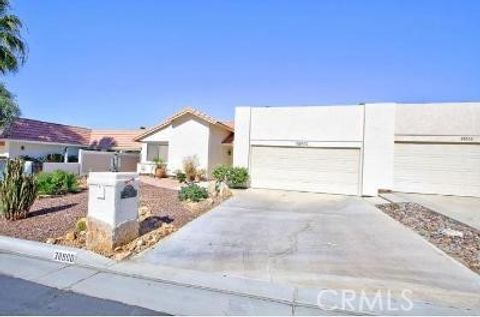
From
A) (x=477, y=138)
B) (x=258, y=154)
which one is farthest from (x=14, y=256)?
(x=477, y=138)

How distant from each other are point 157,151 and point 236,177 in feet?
26.7

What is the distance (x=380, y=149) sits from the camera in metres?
18.2

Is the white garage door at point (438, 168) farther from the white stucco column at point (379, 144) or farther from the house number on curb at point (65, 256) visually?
the house number on curb at point (65, 256)

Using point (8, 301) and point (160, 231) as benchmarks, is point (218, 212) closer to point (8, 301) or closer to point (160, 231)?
point (160, 231)

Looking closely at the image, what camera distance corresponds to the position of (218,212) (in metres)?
11.9

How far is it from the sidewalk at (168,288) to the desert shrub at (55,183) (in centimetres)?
724

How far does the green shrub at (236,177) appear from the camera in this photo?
63.3 feet

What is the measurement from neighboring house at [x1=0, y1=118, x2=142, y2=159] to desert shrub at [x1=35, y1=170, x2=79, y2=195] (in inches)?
536

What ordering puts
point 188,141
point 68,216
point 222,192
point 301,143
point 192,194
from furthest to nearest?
point 188,141 → point 301,143 → point 222,192 → point 192,194 → point 68,216

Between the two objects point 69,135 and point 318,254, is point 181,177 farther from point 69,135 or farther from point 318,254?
point 69,135

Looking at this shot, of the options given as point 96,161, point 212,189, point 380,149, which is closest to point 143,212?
point 212,189

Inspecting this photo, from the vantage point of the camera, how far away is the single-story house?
17.8 meters

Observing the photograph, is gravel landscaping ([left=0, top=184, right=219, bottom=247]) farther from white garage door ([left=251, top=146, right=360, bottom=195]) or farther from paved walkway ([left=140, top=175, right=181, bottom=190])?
white garage door ([left=251, top=146, right=360, bottom=195])

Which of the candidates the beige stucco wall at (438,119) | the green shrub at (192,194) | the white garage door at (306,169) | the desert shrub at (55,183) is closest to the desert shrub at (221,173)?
the white garage door at (306,169)
